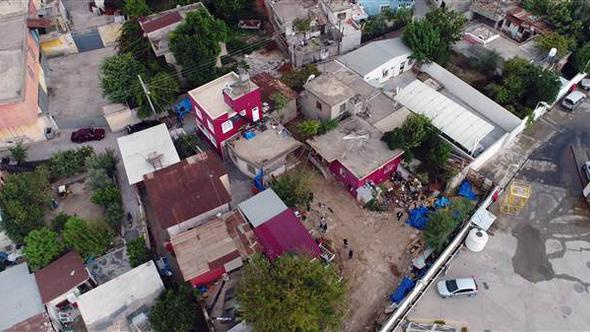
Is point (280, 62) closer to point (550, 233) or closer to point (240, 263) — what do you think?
point (240, 263)

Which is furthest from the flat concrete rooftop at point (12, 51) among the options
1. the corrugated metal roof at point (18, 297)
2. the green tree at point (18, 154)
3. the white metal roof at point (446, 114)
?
the white metal roof at point (446, 114)

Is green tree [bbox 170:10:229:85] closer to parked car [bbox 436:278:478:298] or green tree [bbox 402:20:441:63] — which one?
green tree [bbox 402:20:441:63]

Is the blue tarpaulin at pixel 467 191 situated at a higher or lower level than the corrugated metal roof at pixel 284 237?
lower

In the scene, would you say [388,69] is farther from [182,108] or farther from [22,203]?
[22,203]

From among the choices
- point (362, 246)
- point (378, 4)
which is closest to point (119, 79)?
point (362, 246)

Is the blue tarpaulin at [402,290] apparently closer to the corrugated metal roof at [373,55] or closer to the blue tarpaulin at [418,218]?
the blue tarpaulin at [418,218]
